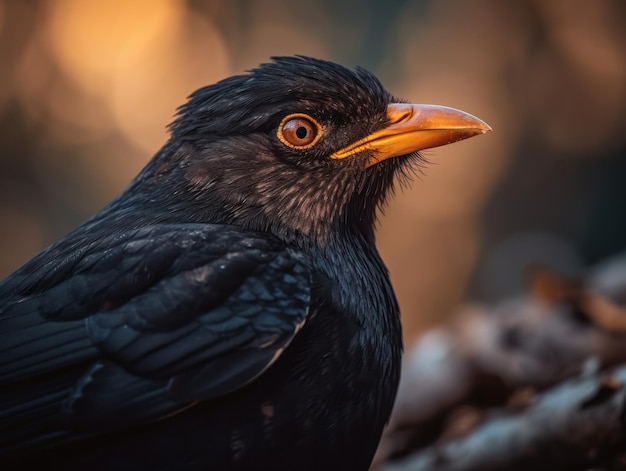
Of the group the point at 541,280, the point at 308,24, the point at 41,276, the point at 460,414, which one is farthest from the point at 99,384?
the point at 308,24

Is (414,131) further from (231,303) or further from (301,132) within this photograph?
(231,303)

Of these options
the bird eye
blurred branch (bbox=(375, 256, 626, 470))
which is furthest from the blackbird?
blurred branch (bbox=(375, 256, 626, 470))

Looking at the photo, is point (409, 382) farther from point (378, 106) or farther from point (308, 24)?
point (308, 24)

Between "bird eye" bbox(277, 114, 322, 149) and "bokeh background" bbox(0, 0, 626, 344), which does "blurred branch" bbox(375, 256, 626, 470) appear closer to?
"bird eye" bbox(277, 114, 322, 149)

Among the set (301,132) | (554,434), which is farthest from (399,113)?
(554,434)

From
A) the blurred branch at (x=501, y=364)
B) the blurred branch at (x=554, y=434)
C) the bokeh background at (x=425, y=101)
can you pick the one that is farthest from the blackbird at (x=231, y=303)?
the bokeh background at (x=425, y=101)
